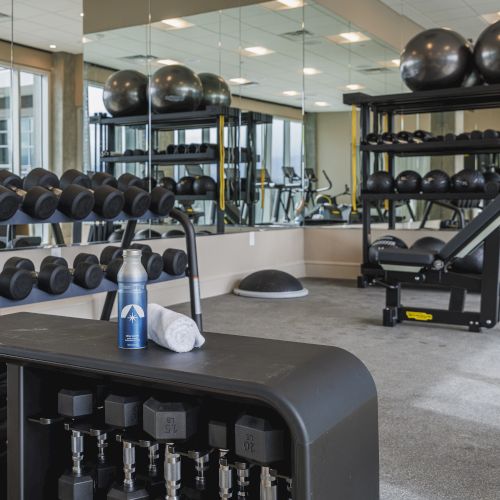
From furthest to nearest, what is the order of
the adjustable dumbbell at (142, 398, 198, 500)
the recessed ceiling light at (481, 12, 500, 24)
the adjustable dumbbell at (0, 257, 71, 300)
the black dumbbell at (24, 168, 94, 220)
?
the recessed ceiling light at (481, 12, 500, 24) → the black dumbbell at (24, 168, 94, 220) → the adjustable dumbbell at (0, 257, 71, 300) → the adjustable dumbbell at (142, 398, 198, 500)

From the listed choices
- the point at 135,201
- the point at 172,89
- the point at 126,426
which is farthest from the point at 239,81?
the point at 126,426

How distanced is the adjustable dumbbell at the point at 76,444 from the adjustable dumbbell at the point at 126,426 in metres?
0.07

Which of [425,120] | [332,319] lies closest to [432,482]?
[332,319]

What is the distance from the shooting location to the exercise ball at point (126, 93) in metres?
5.06

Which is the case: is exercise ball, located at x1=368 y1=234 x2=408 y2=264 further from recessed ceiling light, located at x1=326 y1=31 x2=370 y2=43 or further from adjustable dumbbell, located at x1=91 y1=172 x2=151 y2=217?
adjustable dumbbell, located at x1=91 y1=172 x2=151 y2=217

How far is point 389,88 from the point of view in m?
7.84

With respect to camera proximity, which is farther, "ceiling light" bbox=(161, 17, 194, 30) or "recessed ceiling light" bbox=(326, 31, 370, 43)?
"recessed ceiling light" bbox=(326, 31, 370, 43)

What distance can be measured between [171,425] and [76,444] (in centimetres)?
28

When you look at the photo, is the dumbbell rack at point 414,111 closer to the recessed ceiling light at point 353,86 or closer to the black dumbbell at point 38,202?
the recessed ceiling light at point 353,86

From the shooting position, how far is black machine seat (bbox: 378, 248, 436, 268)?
399 centimetres

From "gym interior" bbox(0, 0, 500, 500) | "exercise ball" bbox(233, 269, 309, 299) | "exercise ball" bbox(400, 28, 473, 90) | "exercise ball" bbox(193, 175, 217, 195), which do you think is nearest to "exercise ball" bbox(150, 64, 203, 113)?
"gym interior" bbox(0, 0, 500, 500)

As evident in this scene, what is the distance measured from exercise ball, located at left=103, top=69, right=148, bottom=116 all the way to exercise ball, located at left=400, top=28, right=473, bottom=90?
2.15 m

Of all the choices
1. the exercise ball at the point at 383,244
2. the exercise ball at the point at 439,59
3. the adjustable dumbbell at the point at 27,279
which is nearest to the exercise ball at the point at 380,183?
the exercise ball at the point at 383,244

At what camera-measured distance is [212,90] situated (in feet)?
19.4
